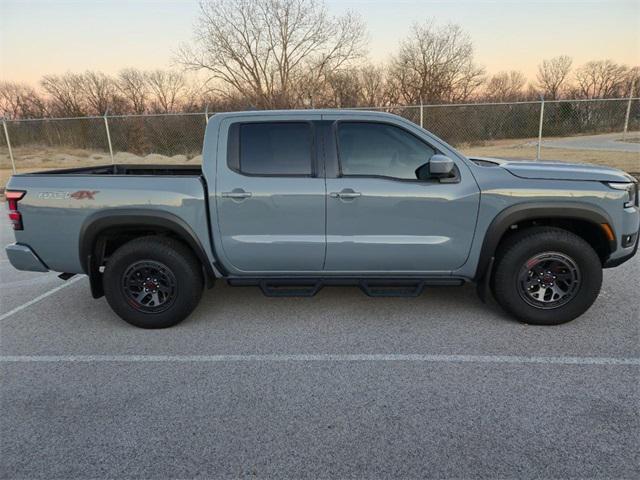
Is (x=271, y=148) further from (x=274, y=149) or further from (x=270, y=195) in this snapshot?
(x=270, y=195)

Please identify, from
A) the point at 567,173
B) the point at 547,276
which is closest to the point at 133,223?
the point at 547,276

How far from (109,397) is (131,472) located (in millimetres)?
773

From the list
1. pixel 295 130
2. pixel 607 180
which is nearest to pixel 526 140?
pixel 607 180

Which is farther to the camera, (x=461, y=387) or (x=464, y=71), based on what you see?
(x=464, y=71)

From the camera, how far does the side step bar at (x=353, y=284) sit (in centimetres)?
354

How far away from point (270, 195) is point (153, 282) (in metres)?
1.35

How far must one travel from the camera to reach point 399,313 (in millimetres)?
3805

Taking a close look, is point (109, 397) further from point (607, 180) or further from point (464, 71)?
point (464, 71)

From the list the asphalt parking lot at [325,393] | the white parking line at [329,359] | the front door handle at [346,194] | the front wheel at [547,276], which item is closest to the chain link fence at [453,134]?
the front wheel at [547,276]

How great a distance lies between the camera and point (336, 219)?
342 cm

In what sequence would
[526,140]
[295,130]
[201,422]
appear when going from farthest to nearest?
[526,140]
[295,130]
[201,422]

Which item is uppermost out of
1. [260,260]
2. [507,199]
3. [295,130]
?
[295,130]

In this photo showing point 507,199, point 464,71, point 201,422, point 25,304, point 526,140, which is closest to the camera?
point 201,422

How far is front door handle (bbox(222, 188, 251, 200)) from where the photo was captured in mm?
3396
